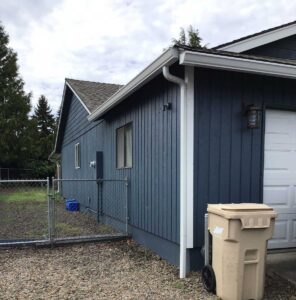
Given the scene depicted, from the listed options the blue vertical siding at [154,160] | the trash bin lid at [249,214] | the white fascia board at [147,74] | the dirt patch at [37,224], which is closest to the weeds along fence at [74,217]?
the dirt patch at [37,224]

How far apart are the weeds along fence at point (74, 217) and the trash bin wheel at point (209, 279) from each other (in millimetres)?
3081

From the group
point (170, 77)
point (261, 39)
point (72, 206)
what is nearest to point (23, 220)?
point (72, 206)

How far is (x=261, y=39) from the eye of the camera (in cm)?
587

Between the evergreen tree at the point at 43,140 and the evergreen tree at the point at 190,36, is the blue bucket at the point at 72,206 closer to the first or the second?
the evergreen tree at the point at 190,36

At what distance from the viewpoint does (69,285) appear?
15.0ft

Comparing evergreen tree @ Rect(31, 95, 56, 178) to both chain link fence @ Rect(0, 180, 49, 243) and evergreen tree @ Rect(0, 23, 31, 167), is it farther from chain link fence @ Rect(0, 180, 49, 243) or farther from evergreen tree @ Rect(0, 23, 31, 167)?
chain link fence @ Rect(0, 180, 49, 243)

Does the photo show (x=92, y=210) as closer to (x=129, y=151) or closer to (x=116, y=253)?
(x=129, y=151)

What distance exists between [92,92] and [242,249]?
996cm

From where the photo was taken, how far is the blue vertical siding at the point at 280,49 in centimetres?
602

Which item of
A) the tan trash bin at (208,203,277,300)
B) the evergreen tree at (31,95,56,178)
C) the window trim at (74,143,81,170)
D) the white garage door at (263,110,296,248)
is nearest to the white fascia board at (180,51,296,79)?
the white garage door at (263,110,296,248)

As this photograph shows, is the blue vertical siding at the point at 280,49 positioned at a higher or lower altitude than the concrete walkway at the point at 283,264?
higher

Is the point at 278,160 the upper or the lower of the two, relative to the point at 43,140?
upper

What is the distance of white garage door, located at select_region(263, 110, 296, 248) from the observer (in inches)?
213

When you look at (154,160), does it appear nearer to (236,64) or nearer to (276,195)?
(276,195)
